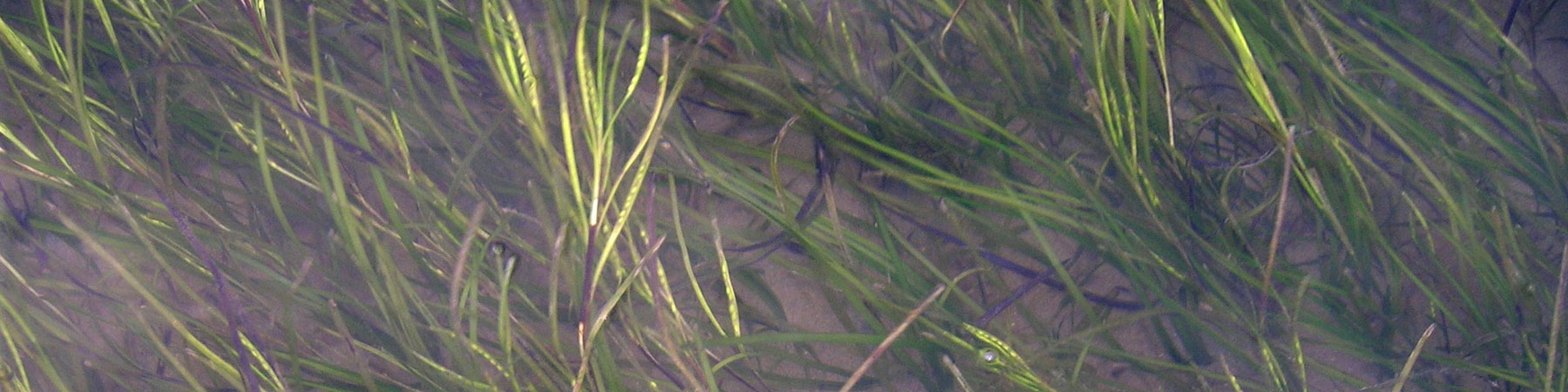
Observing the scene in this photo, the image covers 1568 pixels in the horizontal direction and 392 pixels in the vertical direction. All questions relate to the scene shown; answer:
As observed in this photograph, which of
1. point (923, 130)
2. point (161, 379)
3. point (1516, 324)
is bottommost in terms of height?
point (161, 379)

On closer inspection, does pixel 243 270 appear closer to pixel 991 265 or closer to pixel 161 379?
pixel 161 379

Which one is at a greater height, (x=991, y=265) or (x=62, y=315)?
(x=991, y=265)

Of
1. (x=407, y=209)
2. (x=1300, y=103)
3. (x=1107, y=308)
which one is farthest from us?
(x=407, y=209)

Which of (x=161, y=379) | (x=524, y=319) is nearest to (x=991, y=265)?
(x=524, y=319)

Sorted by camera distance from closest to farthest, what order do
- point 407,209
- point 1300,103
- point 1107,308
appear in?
point 1300,103 < point 1107,308 < point 407,209

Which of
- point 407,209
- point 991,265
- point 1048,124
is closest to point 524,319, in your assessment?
point 407,209

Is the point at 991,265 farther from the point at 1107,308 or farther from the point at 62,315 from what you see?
the point at 62,315

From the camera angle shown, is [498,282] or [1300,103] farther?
[498,282]
